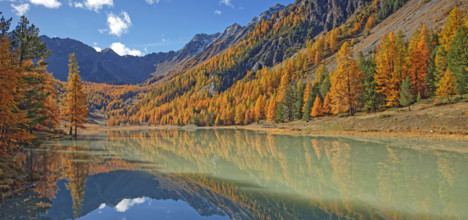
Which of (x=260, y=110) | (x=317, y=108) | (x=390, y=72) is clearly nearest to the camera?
(x=390, y=72)

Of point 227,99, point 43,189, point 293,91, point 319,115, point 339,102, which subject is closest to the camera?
point 43,189

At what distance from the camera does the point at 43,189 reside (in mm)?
11289

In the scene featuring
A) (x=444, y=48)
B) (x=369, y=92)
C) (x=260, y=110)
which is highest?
(x=444, y=48)

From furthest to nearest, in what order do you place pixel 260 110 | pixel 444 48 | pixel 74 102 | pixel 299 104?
pixel 260 110 → pixel 299 104 → pixel 444 48 → pixel 74 102

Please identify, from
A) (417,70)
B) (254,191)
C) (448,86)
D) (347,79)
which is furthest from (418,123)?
(254,191)

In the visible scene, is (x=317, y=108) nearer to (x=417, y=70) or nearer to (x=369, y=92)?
(x=369, y=92)

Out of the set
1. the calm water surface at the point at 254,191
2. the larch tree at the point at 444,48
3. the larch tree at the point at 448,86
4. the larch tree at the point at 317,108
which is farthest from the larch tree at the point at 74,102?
the larch tree at the point at 444,48

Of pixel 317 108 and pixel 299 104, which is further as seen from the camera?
pixel 299 104

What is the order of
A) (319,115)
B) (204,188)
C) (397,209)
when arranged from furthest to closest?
(319,115), (204,188), (397,209)

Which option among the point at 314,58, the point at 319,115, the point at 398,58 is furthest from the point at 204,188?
the point at 314,58

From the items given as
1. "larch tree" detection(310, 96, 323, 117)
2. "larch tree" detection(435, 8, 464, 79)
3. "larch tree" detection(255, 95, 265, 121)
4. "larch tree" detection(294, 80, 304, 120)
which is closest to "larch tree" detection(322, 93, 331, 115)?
"larch tree" detection(310, 96, 323, 117)

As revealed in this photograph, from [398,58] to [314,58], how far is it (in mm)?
94625

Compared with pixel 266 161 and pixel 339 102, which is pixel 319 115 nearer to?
pixel 339 102

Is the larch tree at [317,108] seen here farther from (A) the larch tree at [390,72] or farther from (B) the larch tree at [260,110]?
(B) the larch tree at [260,110]
